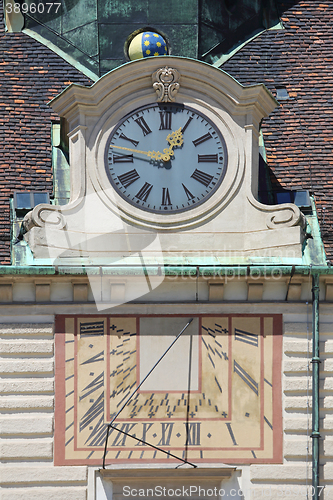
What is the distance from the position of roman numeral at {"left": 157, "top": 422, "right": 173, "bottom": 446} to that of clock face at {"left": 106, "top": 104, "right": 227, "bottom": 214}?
11.1 ft

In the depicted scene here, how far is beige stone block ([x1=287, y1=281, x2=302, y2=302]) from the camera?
20.1 m

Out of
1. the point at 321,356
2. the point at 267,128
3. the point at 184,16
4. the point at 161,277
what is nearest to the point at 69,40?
the point at 184,16

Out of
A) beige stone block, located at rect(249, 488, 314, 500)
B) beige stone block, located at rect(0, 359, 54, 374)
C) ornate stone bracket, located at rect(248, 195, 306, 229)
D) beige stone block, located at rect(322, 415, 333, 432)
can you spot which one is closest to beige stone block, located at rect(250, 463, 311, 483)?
beige stone block, located at rect(249, 488, 314, 500)

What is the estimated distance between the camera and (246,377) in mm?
19906

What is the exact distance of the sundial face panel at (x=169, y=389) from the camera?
19594mm

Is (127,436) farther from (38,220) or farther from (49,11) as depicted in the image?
(49,11)

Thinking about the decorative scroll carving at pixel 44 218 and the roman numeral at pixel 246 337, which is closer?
the roman numeral at pixel 246 337

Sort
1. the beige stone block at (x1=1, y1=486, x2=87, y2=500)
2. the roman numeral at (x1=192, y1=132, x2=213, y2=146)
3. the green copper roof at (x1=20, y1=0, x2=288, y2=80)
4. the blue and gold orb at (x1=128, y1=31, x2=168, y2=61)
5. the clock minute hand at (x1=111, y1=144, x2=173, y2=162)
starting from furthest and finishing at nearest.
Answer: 1. the green copper roof at (x1=20, y1=0, x2=288, y2=80)
2. the blue and gold orb at (x1=128, y1=31, x2=168, y2=61)
3. the roman numeral at (x1=192, y1=132, x2=213, y2=146)
4. the clock minute hand at (x1=111, y1=144, x2=173, y2=162)
5. the beige stone block at (x1=1, y1=486, x2=87, y2=500)

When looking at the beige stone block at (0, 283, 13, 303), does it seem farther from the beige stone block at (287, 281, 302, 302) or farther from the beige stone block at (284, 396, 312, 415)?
the beige stone block at (284, 396, 312, 415)

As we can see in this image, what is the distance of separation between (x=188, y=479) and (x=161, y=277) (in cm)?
308

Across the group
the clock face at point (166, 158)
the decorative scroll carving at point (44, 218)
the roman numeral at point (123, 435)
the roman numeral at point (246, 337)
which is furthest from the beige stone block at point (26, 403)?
the clock face at point (166, 158)

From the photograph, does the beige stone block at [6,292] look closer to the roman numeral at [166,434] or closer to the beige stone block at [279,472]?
the roman numeral at [166,434]

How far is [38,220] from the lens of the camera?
20.3 metres

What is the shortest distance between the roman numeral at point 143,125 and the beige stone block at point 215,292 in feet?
9.05
